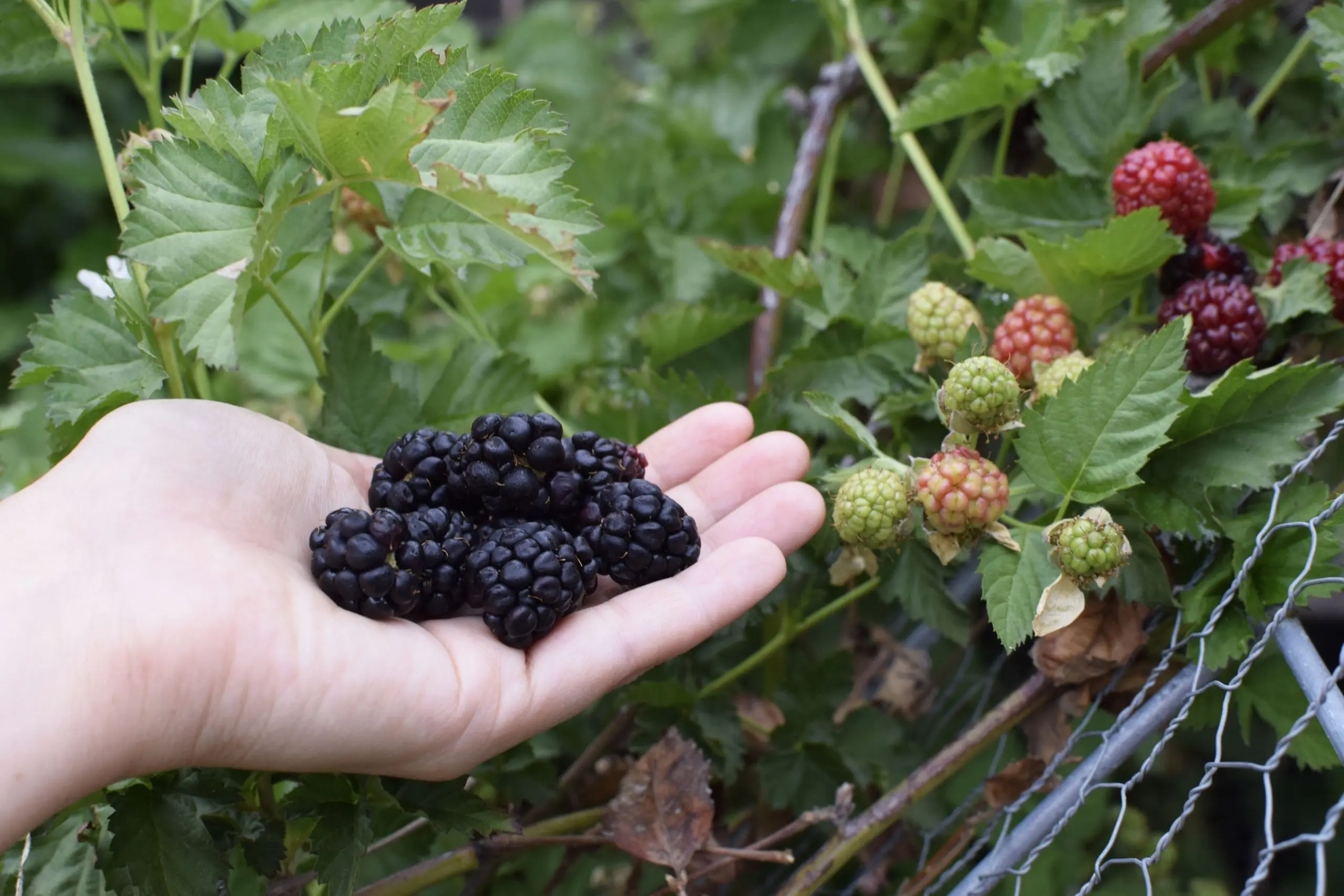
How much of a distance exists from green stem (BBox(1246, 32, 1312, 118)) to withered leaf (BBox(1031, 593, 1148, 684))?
78 cm

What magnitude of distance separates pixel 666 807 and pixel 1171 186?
2.76 ft

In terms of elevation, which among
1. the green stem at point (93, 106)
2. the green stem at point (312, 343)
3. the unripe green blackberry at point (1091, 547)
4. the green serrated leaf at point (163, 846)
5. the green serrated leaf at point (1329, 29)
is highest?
the green stem at point (93, 106)

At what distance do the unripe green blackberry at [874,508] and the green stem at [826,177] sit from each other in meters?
0.67

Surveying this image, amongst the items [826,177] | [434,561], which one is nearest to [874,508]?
[434,561]

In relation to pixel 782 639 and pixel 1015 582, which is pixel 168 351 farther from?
pixel 1015 582

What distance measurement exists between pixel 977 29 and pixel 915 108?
361 millimetres

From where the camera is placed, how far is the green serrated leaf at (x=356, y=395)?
3.79 feet

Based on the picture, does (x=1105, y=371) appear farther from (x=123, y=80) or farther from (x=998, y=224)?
(x=123, y=80)

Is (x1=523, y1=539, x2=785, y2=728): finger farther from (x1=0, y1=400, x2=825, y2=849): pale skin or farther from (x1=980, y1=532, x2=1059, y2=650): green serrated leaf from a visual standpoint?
(x1=980, y1=532, x2=1059, y2=650): green serrated leaf

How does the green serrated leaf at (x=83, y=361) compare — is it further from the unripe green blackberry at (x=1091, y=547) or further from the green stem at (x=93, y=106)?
the unripe green blackberry at (x=1091, y=547)

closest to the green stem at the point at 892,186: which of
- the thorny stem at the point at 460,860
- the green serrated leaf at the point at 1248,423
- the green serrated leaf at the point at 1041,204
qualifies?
the green serrated leaf at the point at 1041,204

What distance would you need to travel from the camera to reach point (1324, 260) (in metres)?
1.11

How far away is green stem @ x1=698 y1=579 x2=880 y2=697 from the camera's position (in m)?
1.12

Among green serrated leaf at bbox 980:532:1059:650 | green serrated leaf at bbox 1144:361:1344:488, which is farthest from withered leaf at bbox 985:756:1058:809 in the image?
green serrated leaf at bbox 1144:361:1344:488
